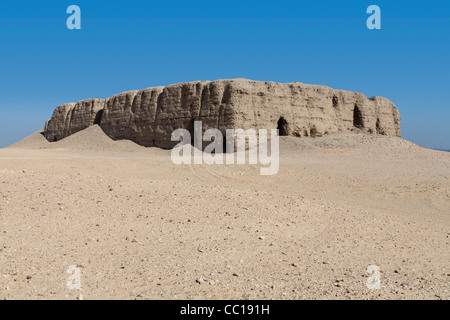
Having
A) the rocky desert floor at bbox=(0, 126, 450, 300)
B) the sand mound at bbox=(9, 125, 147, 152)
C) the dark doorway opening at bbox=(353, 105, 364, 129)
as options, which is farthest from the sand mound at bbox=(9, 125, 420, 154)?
the rocky desert floor at bbox=(0, 126, 450, 300)

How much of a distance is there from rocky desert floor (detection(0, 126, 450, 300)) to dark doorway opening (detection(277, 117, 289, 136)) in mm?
15472

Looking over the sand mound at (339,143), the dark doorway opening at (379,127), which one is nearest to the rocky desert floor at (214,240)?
the sand mound at (339,143)

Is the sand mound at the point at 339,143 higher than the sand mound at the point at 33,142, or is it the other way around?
the sand mound at the point at 33,142

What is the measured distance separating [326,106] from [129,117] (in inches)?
652

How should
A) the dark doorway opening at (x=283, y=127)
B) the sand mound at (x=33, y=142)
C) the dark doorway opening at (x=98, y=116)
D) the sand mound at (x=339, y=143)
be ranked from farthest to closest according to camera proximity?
the sand mound at (x=33, y=142) < the dark doorway opening at (x=98, y=116) < the dark doorway opening at (x=283, y=127) < the sand mound at (x=339, y=143)

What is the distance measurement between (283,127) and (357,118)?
9971mm

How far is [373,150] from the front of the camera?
22.0 m

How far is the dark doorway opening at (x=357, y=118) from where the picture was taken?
3272 cm

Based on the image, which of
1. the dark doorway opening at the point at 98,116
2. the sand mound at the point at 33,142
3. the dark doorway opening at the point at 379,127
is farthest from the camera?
the sand mound at the point at 33,142

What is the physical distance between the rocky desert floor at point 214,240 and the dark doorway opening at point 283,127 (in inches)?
609

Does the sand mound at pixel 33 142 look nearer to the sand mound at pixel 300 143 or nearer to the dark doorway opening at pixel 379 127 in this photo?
the sand mound at pixel 300 143

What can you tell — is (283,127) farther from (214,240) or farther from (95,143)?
(214,240)

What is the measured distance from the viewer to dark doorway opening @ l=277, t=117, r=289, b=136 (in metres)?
26.7
